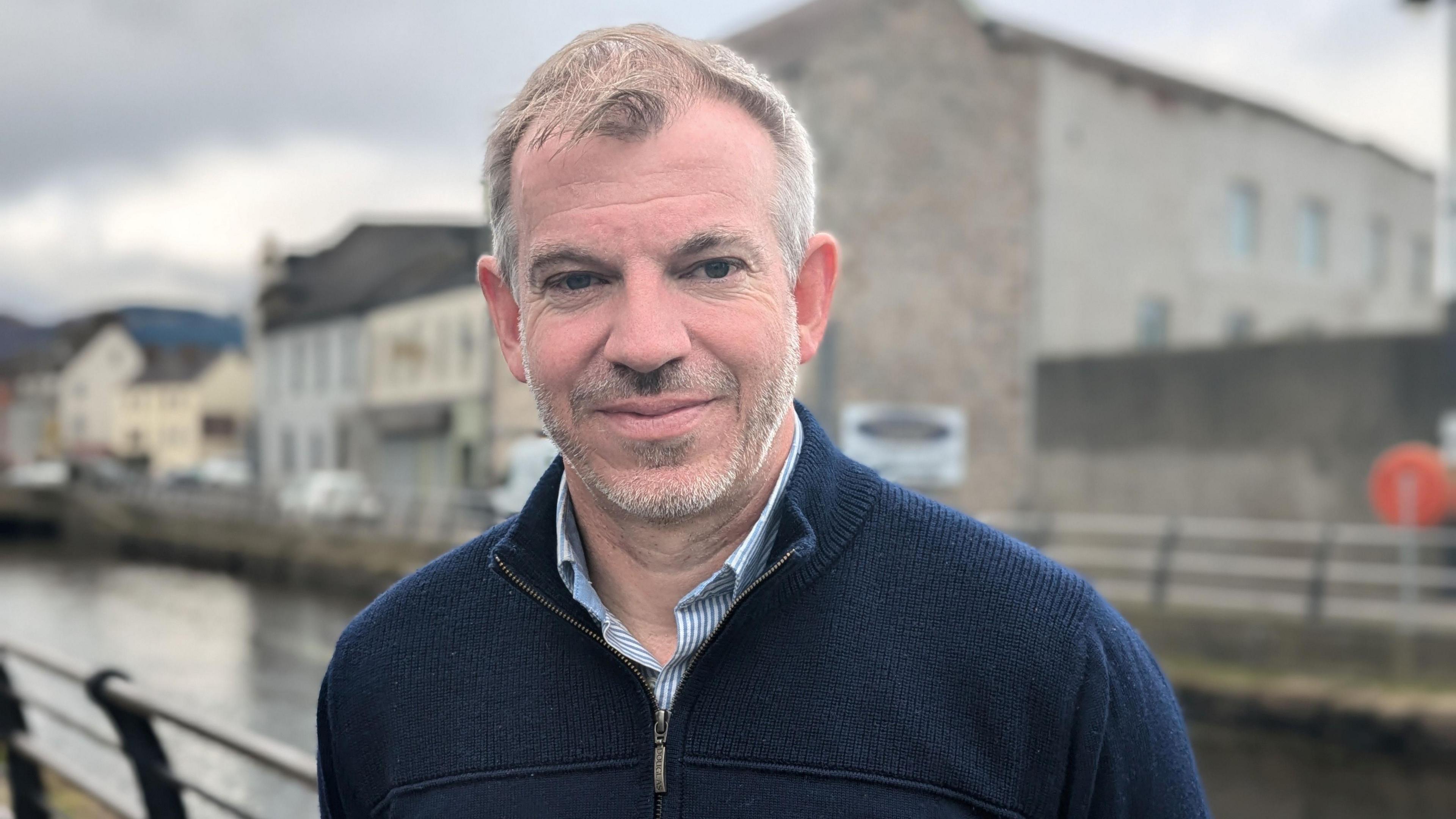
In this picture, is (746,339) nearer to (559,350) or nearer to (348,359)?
(559,350)

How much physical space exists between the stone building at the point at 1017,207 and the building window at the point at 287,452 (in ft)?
A: 35.0

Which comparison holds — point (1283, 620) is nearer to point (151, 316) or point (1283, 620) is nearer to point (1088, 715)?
point (1088, 715)

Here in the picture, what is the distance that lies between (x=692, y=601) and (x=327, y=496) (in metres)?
24.2

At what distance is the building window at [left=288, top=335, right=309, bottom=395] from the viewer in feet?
46.2

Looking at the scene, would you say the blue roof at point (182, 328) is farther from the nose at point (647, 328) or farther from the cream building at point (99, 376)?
the nose at point (647, 328)

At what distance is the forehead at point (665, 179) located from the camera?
1354 millimetres

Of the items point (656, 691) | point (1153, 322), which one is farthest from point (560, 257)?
point (1153, 322)

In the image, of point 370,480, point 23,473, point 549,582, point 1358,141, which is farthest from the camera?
point 23,473

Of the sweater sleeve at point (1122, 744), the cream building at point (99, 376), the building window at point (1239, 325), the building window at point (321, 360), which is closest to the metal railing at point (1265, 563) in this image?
the building window at point (1239, 325)

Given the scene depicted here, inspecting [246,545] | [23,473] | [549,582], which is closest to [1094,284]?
[246,545]

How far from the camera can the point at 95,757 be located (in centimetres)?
1173

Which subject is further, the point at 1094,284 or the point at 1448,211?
the point at 1094,284

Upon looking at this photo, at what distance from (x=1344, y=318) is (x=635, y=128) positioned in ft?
87.7

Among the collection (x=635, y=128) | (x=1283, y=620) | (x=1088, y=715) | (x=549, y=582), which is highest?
(x=635, y=128)
